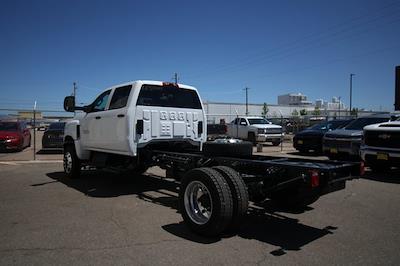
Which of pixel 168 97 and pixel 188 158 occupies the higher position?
pixel 168 97

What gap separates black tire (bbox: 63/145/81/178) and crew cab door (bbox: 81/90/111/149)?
2.41 feet

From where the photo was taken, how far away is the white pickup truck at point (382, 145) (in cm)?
996

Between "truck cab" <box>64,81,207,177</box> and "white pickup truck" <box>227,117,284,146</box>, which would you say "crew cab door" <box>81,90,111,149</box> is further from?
"white pickup truck" <box>227,117,284,146</box>

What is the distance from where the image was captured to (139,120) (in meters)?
7.64

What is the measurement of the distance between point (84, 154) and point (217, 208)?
5725 millimetres

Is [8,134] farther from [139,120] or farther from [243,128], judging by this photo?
[243,128]

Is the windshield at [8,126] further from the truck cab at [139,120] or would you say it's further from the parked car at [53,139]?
the truck cab at [139,120]

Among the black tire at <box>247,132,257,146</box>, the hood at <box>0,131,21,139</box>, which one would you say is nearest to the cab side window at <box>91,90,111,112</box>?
the hood at <box>0,131,21,139</box>

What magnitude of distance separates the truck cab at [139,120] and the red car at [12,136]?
32.7 feet

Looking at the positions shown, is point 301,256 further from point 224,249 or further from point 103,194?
point 103,194

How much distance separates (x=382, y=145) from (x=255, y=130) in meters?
13.7

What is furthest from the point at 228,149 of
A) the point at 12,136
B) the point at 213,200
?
the point at 12,136

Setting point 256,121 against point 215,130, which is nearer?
point 256,121

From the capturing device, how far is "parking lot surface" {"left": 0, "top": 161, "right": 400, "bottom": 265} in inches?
173
